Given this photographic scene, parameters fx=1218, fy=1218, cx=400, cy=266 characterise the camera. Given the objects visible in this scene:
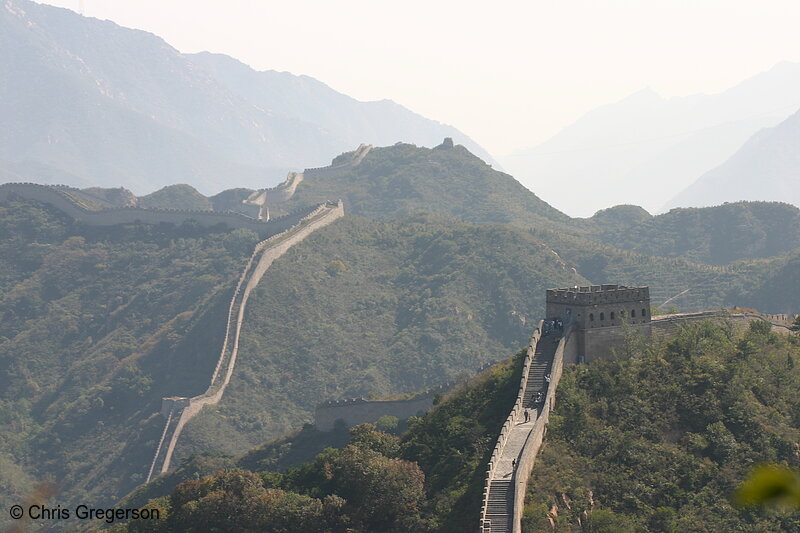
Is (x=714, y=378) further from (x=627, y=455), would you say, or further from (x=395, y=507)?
(x=395, y=507)

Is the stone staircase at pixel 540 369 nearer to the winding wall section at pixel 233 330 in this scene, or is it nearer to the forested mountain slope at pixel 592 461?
the forested mountain slope at pixel 592 461

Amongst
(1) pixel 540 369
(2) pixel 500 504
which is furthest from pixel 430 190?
(2) pixel 500 504

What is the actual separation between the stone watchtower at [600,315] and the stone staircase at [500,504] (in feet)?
38.8

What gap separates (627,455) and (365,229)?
9933cm

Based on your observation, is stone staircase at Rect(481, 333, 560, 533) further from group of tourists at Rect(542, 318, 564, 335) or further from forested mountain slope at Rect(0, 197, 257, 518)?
forested mountain slope at Rect(0, 197, 257, 518)

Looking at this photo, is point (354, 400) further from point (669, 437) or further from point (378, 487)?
point (669, 437)

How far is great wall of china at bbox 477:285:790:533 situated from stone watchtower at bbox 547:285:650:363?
44 millimetres

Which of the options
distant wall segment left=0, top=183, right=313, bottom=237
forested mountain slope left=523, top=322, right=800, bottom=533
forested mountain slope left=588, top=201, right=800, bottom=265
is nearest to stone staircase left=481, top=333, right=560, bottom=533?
forested mountain slope left=523, top=322, right=800, bottom=533

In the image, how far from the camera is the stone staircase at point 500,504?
134 feet

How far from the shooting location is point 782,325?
2477 inches

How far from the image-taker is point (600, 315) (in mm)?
53375

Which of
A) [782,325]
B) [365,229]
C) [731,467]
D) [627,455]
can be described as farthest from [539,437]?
[365,229]

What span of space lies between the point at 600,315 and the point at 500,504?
14281mm

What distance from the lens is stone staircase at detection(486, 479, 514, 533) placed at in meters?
40.7
